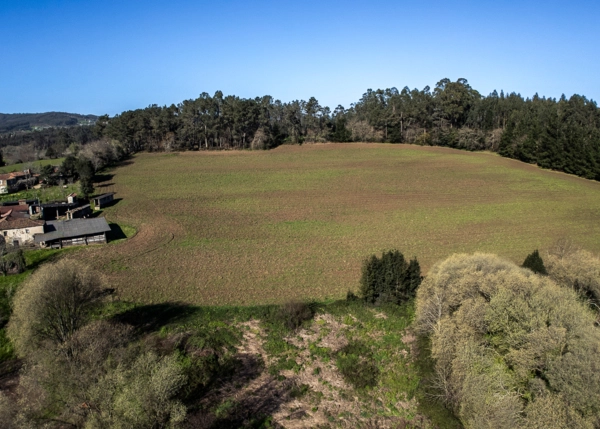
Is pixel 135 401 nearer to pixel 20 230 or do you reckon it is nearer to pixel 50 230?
pixel 50 230

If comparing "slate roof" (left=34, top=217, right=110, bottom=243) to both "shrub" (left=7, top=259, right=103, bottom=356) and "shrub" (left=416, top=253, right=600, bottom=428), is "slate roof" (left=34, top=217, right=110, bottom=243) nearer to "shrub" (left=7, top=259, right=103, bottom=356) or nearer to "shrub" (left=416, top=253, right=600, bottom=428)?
"shrub" (left=7, top=259, right=103, bottom=356)

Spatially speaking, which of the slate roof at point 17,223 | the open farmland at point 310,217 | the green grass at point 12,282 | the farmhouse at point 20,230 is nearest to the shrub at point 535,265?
the open farmland at point 310,217

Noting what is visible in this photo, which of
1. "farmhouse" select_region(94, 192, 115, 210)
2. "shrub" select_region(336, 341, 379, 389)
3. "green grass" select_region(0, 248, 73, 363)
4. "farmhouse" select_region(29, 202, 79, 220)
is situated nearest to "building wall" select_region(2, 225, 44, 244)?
"green grass" select_region(0, 248, 73, 363)

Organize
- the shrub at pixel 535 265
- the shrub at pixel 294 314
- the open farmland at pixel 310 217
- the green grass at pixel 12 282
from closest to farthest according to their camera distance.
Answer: the green grass at pixel 12 282 → the shrub at pixel 294 314 → the shrub at pixel 535 265 → the open farmland at pixel 310 217

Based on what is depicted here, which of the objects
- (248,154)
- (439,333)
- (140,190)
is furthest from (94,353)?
(248,154)

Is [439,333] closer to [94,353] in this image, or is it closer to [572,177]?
[94,353]

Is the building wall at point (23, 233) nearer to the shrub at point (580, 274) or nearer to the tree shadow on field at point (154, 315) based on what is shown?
the tree shadow on field at point (154, 315)
